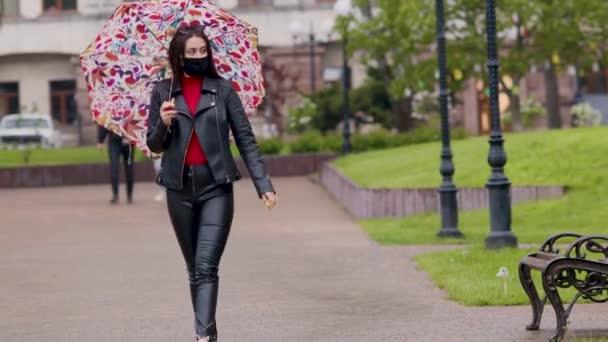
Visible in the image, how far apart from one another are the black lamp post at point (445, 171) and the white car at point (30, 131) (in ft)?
107

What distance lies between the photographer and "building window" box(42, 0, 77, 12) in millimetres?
68812

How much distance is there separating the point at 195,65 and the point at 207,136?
0.41m

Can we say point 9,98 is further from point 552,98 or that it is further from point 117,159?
point 117,159

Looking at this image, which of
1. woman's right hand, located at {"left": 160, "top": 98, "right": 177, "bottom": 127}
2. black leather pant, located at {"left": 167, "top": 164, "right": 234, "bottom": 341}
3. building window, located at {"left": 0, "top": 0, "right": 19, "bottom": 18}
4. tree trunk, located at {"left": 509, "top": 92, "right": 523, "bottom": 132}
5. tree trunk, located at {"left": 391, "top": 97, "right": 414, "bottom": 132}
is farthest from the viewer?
building window, located at {"left": 0, "top": 0, "right": 19, "bottom": 18}

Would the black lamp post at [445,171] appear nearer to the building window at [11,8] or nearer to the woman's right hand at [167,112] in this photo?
the woman's right hand at [167,112]

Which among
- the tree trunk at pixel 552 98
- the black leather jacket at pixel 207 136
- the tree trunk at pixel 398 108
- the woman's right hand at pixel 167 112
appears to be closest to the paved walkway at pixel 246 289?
the black leather jacket at pixel 207 136

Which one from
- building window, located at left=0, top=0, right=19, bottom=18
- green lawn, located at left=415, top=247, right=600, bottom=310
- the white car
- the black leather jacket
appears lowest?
green lawn, located at left=415, top=247, right=600, bottom=310

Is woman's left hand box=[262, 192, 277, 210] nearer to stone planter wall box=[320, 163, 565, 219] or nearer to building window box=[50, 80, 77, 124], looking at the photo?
stone planter wall box=[320, 163, 565, 219]

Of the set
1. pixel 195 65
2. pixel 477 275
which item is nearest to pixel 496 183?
pixel 477 275

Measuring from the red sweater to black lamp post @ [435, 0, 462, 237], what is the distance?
31.4ft

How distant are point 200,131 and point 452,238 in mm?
9547

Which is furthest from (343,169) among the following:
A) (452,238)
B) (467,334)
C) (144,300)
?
(467,334)

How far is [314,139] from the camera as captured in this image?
1693 inches

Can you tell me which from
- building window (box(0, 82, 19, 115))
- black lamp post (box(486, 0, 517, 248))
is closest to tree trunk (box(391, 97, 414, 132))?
building window (box(0, 82, 19, 115))
